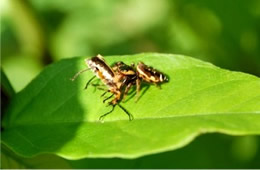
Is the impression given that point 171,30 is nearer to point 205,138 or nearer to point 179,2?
point 179,2

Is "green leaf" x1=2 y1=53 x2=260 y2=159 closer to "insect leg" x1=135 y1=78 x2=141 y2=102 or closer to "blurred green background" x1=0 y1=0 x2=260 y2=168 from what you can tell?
"insect leg" x1=135 y1=78 x2=141 y2=102

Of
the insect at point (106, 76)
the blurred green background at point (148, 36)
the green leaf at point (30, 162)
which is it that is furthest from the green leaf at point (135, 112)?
the blurred green background at point (148, 36)

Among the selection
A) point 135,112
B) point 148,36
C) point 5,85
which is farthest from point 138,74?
point 148,36

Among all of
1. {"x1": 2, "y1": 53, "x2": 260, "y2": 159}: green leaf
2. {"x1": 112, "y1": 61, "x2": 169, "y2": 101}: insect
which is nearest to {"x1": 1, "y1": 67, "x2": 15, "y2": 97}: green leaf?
{"x1": 2, "y1": 53, "x2": 260, "y2": 159}: green leaf

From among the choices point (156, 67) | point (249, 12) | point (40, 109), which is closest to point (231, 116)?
point (156, 67)

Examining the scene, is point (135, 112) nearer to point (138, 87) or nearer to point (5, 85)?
point (138, 87)

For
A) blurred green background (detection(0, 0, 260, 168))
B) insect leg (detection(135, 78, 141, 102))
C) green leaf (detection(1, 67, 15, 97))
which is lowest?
blurred green background (detection(0, 0, 260, 168))
